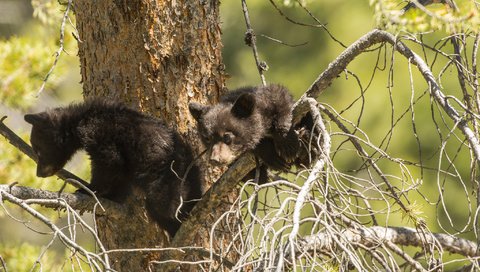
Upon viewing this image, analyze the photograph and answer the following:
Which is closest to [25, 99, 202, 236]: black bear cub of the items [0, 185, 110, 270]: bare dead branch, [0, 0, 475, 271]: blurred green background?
[0, 185, 110, 270]: bare dead branch

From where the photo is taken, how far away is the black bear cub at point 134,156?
4543 millimetres

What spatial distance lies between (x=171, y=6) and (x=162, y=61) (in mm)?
309

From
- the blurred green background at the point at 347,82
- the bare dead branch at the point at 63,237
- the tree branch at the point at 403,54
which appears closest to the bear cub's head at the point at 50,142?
the bare dead branch at the point at 63,237

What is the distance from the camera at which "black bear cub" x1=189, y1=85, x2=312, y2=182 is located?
4.56m

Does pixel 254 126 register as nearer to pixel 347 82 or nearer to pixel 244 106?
pixel 244 106

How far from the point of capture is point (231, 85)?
13141mm

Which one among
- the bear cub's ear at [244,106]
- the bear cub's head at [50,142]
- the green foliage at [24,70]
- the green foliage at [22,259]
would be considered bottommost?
the green foliage at [22,259]

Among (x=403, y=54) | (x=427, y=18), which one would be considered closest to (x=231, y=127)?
(x=403, y=54)

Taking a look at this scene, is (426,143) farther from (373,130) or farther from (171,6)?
(171,6)

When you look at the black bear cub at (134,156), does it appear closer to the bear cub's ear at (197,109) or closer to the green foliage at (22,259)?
the bear cub's ear at (197,109)

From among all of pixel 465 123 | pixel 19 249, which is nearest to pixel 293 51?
pixel 19 249

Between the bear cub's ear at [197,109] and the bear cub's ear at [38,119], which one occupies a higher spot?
the bear cub's ear at [197,109]

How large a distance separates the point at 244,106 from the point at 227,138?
21cm

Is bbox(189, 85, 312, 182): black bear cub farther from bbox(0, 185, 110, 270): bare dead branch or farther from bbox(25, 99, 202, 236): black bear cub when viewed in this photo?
bbox(0, 185, 110, 270): bare dead branch
